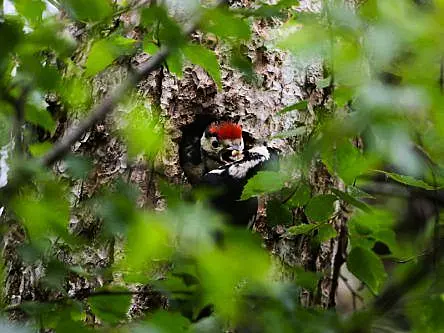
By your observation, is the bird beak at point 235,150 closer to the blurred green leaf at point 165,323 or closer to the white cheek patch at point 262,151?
the white cheek patch at point 262,151

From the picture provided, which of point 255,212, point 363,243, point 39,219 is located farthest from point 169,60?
point 255,212

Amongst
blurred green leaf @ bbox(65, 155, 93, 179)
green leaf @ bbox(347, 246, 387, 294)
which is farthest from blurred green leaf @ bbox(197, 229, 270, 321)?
green leaf @ bbox(347, 246, 387, 294)

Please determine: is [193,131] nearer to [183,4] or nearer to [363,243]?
[363,243]

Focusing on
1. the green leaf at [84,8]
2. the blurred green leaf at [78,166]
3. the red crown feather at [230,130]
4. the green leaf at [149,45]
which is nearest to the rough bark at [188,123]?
the red crown feather at [230,130]

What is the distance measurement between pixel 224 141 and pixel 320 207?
2.10 feet

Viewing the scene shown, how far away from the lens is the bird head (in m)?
1.79

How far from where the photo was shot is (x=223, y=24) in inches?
32.9

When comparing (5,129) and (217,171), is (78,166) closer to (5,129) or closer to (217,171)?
(5,129)

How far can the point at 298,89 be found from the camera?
177 centimetres

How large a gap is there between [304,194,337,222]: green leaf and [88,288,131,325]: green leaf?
15.0 inches

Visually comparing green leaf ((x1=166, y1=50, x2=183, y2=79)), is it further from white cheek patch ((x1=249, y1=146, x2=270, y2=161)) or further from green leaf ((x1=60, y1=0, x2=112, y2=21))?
white cheek patch ((x1=249, y1=146, x2=270, y2=161))

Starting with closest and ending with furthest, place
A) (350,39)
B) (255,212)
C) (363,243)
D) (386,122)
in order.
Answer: (386,122), (350,39), (363,243), (255,212)

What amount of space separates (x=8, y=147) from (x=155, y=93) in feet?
2.67

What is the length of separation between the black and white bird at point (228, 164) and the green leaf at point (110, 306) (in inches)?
25.7
